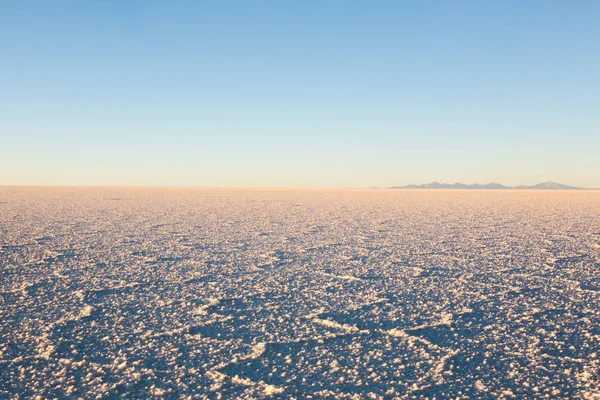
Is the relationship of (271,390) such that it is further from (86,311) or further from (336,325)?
(86,311)

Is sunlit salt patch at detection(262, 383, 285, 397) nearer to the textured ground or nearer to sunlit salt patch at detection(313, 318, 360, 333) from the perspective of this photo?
the textured ground

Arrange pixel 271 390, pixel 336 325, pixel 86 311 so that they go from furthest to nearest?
pixel 86 311 < pixel 336 325 < pixel 271 390

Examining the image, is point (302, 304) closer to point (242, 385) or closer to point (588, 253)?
point (242, 385)

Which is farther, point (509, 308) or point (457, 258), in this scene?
point (457, 258)

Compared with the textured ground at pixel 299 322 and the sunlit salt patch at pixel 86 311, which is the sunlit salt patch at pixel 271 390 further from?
the sunlit salt patch at pixel 86 311

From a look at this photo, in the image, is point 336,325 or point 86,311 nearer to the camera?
point 336,325

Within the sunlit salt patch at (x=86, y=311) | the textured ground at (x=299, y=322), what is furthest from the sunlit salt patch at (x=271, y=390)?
the sunlit salt patch at (x=86, y=311)

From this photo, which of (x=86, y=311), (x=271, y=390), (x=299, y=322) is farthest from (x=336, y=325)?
(x=86, y=311)

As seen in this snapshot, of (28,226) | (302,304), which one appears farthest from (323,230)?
(28,226)

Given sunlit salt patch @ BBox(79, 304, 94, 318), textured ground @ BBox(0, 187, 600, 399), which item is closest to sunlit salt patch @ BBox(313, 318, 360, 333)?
textured ground @ BBox(0, 187, 600, 399)
